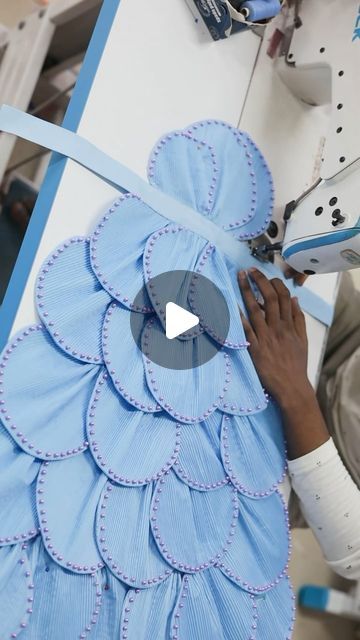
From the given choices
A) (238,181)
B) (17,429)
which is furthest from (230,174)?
(17,429)

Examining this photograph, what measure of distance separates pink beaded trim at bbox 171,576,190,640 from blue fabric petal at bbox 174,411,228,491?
4.7 inches

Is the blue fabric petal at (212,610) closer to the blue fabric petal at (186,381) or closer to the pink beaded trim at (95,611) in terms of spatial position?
the pink beaded trim at (95,611)

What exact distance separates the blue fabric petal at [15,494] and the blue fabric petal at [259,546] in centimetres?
27

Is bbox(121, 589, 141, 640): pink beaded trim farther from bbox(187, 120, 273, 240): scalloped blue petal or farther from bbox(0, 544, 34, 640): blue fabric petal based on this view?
bbox(187, 120, 273, 240): scalloped blue petal

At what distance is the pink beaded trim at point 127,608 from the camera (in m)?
0.65

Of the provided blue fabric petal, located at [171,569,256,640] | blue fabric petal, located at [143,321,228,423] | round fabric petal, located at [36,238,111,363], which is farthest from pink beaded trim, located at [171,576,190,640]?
round fabric petal, located at [36,238,111,363]

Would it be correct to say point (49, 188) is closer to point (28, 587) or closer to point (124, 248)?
point (124, 248)

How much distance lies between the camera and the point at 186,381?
2.35 feet

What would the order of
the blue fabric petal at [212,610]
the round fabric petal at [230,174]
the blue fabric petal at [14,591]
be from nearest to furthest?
the blue fabric petal at [14,591]
the blue fabric petal at [212,610]
the round fabric petal at [230,174]

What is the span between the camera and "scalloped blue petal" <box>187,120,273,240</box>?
798 millimetres

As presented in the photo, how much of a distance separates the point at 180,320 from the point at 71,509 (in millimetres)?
267

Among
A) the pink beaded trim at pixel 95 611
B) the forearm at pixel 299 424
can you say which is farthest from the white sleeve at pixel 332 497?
the pink beaded trim at pixel 95 611

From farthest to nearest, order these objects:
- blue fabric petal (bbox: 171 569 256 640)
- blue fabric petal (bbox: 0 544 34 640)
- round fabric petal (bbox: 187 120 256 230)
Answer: round fabric petal (bbox: 187 120 256 230), blue fabric petal (bbox: 171 569 256 640), blue fabric petal (bbox: 0 544 34 640)

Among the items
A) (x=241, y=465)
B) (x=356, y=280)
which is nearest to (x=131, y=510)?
(x=241, y=465)
